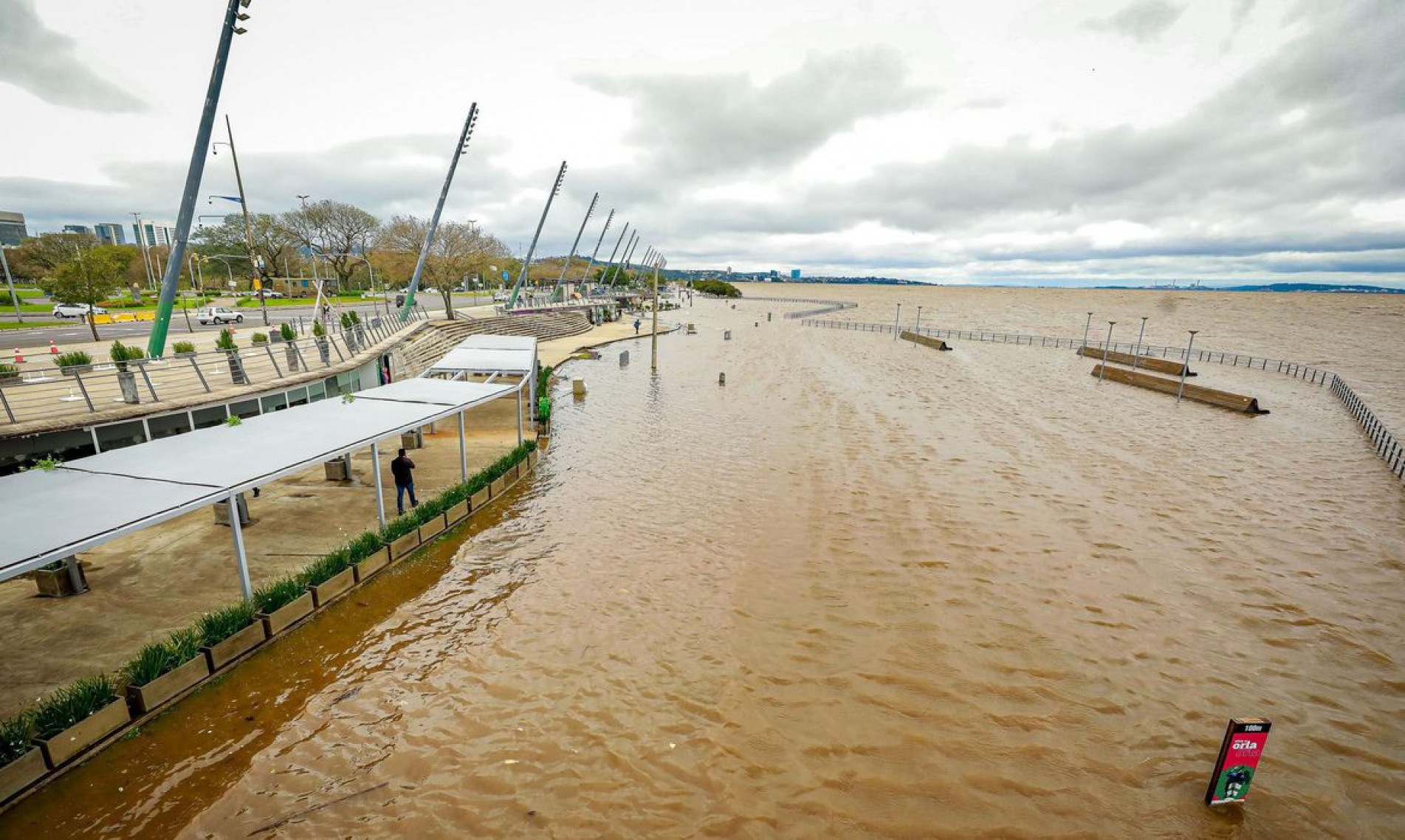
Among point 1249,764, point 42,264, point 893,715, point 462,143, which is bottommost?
point 893,715

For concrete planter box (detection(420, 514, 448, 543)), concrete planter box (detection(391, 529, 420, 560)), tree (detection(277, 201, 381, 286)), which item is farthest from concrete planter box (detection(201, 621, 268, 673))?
tree (detection(277, 201, 381, 286))

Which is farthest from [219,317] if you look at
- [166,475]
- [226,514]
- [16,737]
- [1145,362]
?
[1145,362]

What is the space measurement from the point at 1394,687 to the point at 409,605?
18.4 meters

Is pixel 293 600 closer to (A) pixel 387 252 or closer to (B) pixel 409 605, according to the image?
(B) pixel 409 605

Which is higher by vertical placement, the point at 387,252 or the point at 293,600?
the point at 387,252

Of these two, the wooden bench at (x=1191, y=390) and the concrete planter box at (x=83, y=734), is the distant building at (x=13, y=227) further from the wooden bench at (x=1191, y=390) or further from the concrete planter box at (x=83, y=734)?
the wooden bench at (x=1191, y=390)

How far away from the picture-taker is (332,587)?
10797 millimetres

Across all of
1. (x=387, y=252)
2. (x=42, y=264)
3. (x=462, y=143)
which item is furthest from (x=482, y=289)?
(x=462, y=143)

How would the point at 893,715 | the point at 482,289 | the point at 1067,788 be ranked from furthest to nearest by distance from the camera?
the point at 482,289
the point at 893,715
the point at 1067,788

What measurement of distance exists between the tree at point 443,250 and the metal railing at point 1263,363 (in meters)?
53.4

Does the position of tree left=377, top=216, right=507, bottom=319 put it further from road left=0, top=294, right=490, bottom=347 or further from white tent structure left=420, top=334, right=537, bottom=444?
white tent structure left=420, top=334, right=537, bottom=444

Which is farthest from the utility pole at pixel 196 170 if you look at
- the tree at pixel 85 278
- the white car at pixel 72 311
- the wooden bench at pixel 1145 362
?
the wooden bench at pixel 1145 362

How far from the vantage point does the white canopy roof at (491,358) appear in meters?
21.0

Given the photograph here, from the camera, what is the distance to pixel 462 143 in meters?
39.6
